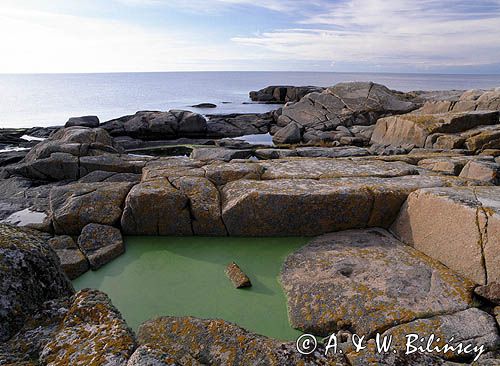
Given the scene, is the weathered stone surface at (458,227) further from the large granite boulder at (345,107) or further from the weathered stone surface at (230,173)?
the large granite boulder at (345,107)

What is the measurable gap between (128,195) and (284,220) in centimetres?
376

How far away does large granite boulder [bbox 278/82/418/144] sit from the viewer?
32375mm

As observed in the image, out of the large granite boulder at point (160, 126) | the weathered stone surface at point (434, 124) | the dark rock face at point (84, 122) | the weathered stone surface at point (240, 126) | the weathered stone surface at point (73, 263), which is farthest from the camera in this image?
the weathered stone surface at point (240, 126)

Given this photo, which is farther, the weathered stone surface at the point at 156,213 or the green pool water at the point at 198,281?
the weathered stone surface at the point at 156,213

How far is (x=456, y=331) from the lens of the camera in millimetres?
4684

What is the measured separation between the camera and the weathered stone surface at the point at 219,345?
3.34 metres

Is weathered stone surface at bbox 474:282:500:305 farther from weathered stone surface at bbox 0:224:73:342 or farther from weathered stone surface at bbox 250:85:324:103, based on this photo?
weathered stone surface at bbox 250:85:324:103

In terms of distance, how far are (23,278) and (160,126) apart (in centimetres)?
3240

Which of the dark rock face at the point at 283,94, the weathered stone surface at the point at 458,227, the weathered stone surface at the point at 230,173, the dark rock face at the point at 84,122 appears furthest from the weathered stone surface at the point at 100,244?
the dark rock face at the point at 283,94

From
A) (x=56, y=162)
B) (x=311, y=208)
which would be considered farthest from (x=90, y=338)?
(x=56, y=162)

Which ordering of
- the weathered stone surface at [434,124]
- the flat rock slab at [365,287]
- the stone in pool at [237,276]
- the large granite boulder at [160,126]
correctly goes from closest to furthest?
the flat rock slab at [365,287], the stone in pool at [237,276], the weathered stone surface at [434,124], the large granite boulder at [160,126]

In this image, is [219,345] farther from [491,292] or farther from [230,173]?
[230,173]

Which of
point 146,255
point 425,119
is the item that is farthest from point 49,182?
point 425,119

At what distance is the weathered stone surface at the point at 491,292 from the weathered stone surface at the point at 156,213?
18.9ft
